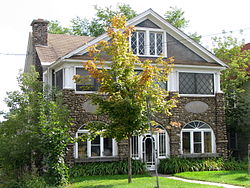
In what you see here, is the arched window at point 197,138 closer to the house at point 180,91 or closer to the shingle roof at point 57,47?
the house at point 180,91

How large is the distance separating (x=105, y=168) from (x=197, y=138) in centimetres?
587

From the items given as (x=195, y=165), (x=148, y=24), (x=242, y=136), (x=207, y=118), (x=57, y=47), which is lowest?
(x=195, y=165)

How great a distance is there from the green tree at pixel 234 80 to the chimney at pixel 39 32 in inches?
465

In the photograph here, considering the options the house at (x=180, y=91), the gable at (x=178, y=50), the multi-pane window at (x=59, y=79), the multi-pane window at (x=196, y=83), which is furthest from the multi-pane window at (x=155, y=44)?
the multi-pane window at (x=59, y=79)

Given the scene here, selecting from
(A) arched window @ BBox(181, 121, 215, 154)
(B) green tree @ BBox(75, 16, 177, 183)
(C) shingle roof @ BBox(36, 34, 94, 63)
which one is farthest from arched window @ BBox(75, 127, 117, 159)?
(C) shingle roof @ BBox(36, 34, 94, 63)

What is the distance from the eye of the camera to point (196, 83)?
78.4 feet

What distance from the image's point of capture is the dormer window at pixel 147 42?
23047 mm

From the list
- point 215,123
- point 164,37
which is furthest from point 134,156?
point 164,37

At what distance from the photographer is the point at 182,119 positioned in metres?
23.5

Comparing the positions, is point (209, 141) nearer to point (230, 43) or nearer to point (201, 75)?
point (201, 75)

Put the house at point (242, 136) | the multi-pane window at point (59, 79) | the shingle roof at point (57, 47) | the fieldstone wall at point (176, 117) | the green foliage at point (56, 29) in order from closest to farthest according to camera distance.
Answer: the fieldstone wall at point (176, 117) → the multi-pane window at point (59, 79) → the shingle roof at point (57, 47) → the house at point (242, 136) → the green foliage at point (56, 29)

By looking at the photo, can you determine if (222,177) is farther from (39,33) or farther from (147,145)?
(39,33)

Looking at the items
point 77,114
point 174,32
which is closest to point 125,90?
point 77,114

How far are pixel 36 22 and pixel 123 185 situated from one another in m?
13.7
